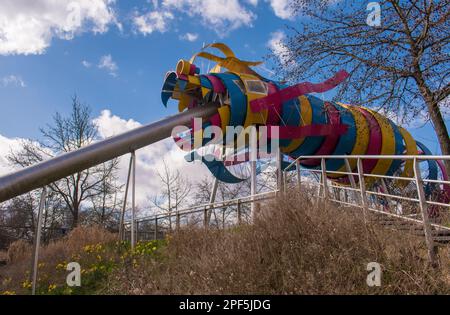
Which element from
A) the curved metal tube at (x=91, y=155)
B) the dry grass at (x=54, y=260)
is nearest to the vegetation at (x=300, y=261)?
the curved metal tube at (x=91, y=155)

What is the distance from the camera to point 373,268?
13.4 feet

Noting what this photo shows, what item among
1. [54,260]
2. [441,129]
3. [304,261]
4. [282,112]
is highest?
[282,112]

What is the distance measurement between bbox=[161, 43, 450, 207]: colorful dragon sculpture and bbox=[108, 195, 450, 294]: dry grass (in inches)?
192

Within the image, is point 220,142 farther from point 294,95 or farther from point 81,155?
point 81,155

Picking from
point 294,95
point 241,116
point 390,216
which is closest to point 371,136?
point 294,95

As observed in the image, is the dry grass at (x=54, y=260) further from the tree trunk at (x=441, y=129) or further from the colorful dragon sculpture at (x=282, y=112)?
the tree trunk at (x=441, y=129)

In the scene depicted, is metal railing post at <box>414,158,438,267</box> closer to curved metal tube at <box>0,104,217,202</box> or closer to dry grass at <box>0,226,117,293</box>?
curved metal tube at <box>0,104,217,202</box>

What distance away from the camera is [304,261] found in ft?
13.9

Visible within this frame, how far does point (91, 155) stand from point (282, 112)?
4.75m

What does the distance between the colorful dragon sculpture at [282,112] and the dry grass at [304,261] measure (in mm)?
4868

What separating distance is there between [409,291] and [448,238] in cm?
77

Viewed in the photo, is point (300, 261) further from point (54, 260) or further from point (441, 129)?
point (54, 260)

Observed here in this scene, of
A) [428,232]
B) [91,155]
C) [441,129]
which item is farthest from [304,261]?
[91,155]
